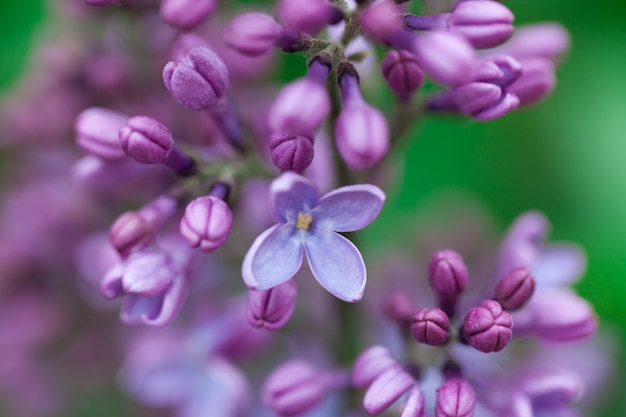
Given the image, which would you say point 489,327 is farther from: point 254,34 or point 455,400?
point 254,34

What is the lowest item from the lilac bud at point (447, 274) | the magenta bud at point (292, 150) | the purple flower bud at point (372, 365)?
the purple flower bud at point (372, 365)

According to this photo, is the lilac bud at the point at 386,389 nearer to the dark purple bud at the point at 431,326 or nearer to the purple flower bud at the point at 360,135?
the dark purple bud at the point at 431,326

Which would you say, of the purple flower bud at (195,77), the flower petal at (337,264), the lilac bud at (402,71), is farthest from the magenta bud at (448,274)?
the purple flower bud at (195,77)

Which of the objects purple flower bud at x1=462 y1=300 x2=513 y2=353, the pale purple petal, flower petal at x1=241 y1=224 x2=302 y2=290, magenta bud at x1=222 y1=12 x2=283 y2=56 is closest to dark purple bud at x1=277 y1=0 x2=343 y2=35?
magenta bud at x1=222 y1=12 x2=283 y2=56

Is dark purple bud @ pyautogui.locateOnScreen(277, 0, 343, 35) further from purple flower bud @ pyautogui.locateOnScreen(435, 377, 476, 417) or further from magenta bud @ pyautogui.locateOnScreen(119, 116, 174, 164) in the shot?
purple flower bud @ pyautogui.locateOnScreen(435, 377, 476, 417)

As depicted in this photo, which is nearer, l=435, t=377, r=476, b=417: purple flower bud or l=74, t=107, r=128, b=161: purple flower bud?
l=435, t=377, r=476, b=417: purple flower bud

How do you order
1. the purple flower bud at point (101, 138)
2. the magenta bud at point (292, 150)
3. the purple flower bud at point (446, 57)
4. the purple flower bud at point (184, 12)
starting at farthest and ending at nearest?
1. the purple flower bud at point (101, 138)
2. the purple flower bud at point (184, 12)
3. the magenta bud at point (292, 150)
4. the purple flower bud at point (446, 57)
